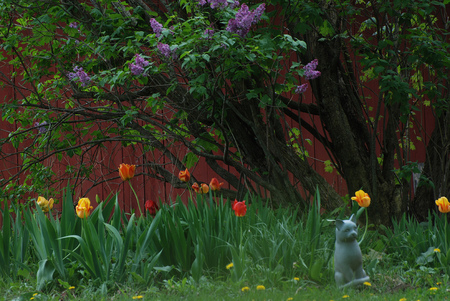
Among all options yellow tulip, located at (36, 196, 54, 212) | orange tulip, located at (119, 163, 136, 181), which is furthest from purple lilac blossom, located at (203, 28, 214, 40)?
yellow tulip, located at (36, 196, 54, 212)

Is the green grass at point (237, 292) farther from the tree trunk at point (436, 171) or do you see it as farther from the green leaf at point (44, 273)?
the tree trunk at point (436, 171)

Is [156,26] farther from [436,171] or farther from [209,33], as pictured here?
[436,171]

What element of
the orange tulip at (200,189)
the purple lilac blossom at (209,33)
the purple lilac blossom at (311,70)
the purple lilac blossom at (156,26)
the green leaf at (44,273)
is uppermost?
the purple lilac blossom at (156,26)

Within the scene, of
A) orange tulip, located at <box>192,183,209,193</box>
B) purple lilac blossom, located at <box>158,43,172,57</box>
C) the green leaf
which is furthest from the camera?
orange tulip, located at <box>192,183,209,193</box>

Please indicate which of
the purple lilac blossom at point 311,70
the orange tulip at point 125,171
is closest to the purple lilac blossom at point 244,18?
the purple lilac blossom at point 311,70

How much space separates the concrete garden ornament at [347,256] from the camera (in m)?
2.42

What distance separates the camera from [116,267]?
8.61 ft

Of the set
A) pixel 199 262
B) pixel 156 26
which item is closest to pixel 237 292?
pixel 199 262

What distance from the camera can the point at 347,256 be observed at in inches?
95.1

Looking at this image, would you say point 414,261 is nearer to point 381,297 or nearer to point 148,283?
point 381,297

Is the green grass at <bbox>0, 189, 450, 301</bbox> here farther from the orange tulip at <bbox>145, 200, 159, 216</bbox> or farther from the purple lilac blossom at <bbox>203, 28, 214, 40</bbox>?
the purple lilac blossom at <bbox>203, 28, 214, 40</bbox>

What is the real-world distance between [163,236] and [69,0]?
1778 millimetres

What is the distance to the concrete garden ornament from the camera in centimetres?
242

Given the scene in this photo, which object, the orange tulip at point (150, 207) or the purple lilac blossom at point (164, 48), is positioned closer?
the purple lilac blossom at point (164, 48)
